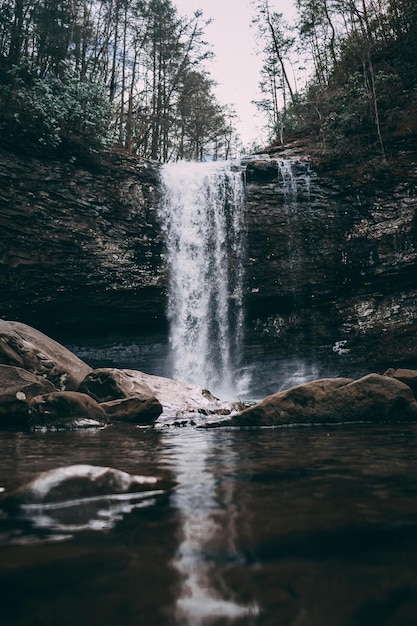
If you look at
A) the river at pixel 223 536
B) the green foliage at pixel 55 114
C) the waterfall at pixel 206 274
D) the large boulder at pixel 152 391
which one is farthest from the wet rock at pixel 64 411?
the green foliage at pixel 55 114

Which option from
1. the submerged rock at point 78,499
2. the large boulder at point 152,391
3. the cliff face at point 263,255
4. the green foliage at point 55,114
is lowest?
the large boulder at point 152,391

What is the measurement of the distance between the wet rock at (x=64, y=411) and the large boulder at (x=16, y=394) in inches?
6.4

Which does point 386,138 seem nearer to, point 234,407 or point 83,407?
point 234,407

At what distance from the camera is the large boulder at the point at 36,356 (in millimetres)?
9396

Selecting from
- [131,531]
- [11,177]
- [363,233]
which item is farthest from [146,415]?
[363,233]

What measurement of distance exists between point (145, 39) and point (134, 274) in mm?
14451

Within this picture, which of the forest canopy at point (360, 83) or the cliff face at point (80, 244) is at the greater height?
the forest canopy at point (360, 83)

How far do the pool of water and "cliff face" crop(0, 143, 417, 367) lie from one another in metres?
13.1

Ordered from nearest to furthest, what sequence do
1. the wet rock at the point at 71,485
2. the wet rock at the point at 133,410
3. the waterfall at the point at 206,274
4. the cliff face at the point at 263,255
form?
the wet rock at the point at 71,485
the wet rock at the point at 133,410
the cliff face at the point at 263,255
the waterfall at the point at 206,274

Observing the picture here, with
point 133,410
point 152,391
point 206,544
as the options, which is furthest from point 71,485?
point 152,391

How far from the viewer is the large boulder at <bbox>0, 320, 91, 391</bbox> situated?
9.40 meters

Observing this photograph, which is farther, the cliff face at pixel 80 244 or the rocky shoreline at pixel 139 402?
the cliff face at pixel 80 244

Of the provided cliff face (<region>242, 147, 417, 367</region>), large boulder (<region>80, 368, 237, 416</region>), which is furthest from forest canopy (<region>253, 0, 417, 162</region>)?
large boulder (<region>80, 368, 237, 416</region>)

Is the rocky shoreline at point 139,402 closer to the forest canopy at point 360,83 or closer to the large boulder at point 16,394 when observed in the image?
the large boulder at point 16,394
